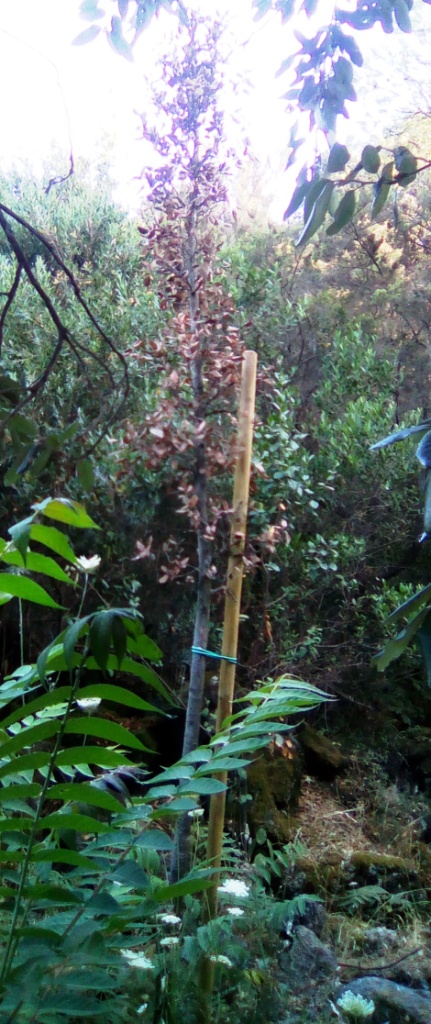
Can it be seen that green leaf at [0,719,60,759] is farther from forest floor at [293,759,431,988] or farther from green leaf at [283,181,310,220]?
forest floor at [293,759,431,988]

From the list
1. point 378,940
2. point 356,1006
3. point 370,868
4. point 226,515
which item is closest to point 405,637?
point 356,1006

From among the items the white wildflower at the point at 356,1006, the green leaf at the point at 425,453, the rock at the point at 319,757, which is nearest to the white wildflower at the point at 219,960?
the white wildflower at the point at 356,1006

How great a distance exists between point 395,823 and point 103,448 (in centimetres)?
215

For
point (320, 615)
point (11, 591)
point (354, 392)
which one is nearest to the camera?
point (11, 591)

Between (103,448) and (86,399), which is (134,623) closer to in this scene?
(103,448)

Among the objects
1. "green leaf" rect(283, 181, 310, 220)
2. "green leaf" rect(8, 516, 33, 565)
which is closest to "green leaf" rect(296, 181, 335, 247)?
"green leaf" rect(283, 181, 310, 220)

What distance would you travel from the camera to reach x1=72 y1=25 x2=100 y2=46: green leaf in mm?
1808

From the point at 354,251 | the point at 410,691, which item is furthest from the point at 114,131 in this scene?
the point at 410,691

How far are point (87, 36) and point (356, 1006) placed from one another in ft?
7.51

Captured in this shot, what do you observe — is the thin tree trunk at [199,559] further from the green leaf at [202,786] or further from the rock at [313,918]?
the green leaf at [202,786]

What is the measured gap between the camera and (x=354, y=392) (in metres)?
4.52

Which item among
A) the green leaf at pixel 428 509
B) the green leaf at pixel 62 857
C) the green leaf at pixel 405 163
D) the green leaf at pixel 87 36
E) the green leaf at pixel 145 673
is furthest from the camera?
the green leaf at pixel 87 36

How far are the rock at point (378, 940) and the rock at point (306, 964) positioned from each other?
493 millimetres

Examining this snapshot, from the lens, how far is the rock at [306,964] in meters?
2.06
